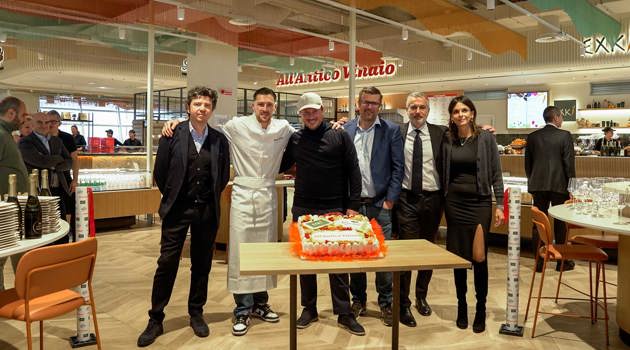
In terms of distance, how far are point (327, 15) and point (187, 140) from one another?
5.91 m

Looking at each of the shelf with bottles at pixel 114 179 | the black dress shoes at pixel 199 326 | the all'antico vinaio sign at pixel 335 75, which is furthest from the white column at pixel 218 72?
the black dress shoes at pixel 199 326

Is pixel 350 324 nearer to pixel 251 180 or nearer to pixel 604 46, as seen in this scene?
pixel 251 180

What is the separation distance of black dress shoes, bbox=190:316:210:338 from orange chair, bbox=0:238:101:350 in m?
1.03

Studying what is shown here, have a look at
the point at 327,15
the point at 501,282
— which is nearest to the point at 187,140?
the point at 501,282

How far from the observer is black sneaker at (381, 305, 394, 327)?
3.80 meters

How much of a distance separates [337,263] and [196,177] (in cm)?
152

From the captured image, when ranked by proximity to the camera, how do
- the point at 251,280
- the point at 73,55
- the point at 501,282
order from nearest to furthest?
the point at 251,280 → the point at 501,282 → the point at 73,55

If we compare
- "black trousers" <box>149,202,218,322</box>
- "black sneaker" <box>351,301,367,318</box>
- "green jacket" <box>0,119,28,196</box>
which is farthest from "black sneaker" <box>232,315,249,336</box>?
"green jacket" <box>0,119,28,196</box>

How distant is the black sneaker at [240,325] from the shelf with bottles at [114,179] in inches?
176

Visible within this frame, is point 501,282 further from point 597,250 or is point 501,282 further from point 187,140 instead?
point 187,140

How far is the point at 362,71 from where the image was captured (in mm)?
13859

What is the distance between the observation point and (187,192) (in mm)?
3455

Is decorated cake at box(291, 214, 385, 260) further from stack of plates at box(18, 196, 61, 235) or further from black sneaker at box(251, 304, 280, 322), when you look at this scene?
black sneaker at box(251, 304, 280, 322)

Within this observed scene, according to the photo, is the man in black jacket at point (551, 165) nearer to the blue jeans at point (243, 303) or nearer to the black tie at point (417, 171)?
the black tie at point (417, 171)
